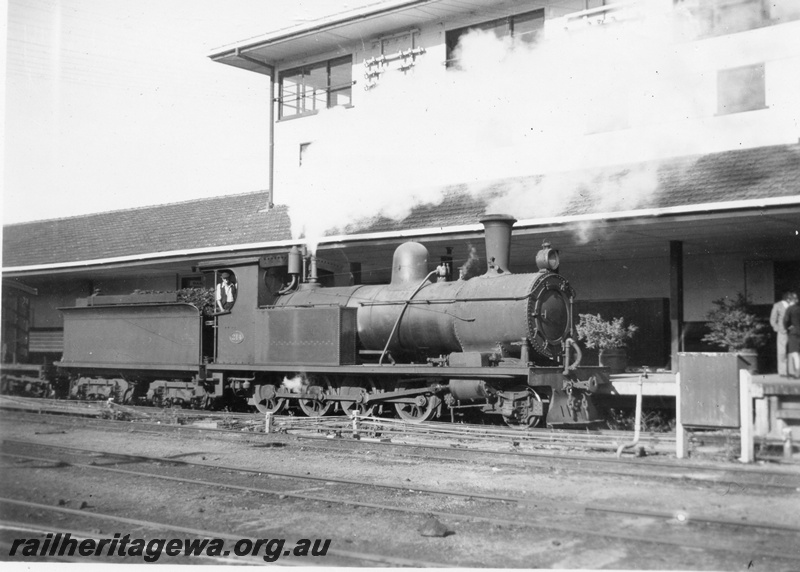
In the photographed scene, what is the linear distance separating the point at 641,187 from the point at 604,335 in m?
2.86

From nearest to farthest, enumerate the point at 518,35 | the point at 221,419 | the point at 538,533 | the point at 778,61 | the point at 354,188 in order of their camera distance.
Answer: the point at 538,533, the point at 778,61, the point at 221,419, the point at 518,35, the point at 354,188

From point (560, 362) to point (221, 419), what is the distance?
5.95 m

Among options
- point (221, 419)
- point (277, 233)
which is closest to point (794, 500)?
point (221, 419)

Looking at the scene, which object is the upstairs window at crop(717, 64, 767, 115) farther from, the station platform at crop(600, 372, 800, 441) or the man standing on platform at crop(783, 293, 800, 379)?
the station platform at crop(600, 372, 800, 441)

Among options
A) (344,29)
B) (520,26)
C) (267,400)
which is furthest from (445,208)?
(344,29)

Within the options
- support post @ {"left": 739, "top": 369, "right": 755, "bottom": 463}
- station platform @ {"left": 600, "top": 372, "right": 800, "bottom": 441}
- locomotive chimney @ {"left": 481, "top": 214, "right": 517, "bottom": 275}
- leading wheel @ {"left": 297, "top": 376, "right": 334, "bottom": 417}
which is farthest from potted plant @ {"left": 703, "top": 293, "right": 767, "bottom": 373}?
leading wheel @ {"left": 297, "top": 376, "right": 334, "bottom": 417}

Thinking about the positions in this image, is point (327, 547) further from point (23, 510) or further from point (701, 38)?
point (701, 38)

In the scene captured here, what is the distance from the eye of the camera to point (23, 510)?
21.9 feet

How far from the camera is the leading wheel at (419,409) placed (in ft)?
36.8

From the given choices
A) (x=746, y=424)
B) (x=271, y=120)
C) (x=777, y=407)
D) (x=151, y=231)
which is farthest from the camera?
(x=151, y=231)

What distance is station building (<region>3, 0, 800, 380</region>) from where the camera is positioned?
480 inches

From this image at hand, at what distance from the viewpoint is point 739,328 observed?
12.6m

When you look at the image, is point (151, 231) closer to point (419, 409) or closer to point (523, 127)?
point (523, 127)

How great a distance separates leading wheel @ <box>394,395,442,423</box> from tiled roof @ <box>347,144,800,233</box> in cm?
343
